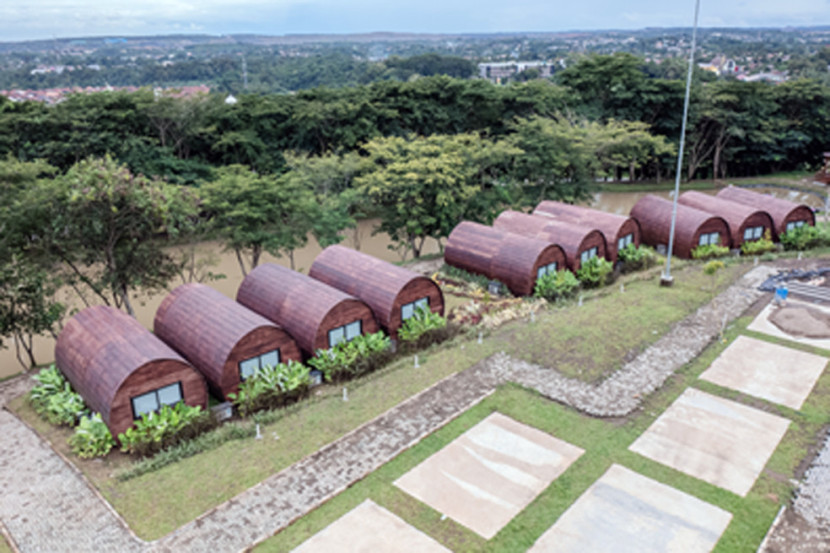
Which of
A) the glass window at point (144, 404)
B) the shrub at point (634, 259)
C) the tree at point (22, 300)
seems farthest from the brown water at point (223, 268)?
the shrub at point (634, 259)

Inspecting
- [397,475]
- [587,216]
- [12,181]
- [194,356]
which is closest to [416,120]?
[587,216]

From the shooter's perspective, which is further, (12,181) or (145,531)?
(12,181)

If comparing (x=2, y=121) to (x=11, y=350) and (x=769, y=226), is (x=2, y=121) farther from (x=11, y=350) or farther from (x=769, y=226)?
(x=769, y=226)

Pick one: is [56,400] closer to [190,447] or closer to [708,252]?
[190,447]

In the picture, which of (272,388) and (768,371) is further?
(768,371)

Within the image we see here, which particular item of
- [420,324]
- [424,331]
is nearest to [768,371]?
[424,331]

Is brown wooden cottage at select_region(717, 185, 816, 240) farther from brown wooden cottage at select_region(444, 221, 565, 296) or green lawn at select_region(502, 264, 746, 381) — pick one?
brown wooden cottage at select_region(444, 221, 565, 296)

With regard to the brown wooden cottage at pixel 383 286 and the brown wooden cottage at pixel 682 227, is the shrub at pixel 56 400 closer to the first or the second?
the brown wooden cottage at pixel 383 286

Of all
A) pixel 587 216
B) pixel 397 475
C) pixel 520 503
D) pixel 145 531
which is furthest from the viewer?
pixel 587 216
